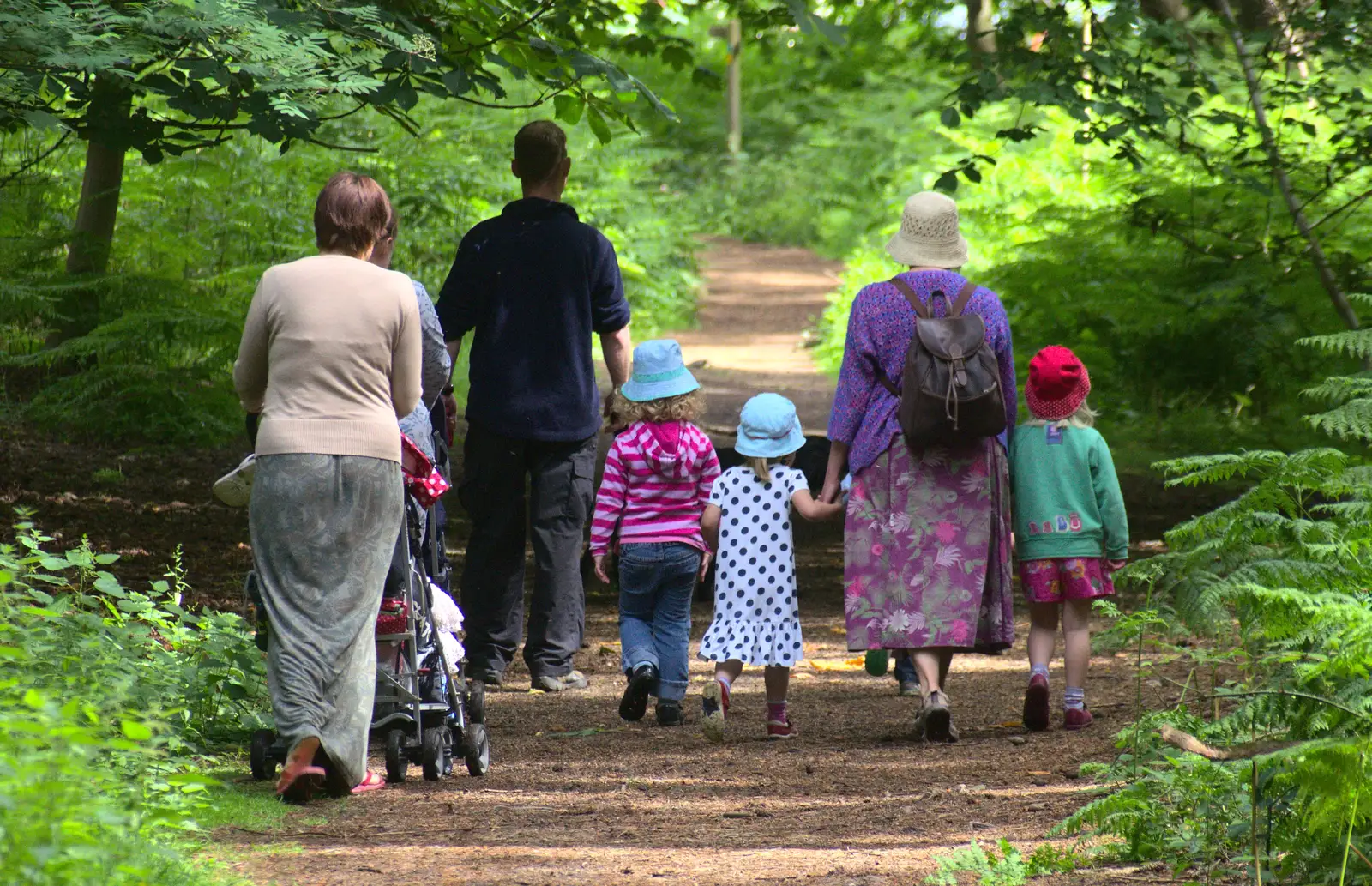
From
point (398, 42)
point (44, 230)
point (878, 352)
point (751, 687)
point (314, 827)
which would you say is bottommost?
point (314, 827)

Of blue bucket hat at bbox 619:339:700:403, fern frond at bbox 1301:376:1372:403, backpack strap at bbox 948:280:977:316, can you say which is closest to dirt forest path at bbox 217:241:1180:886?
blue bucket hat at bbox 619:339:700:403

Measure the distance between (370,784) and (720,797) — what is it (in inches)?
45.8

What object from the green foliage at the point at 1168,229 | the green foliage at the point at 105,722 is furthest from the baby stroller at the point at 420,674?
the green foliage at the point at 1168,229

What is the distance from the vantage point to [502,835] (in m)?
4.36

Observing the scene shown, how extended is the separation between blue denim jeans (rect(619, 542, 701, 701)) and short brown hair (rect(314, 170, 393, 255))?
2123mm

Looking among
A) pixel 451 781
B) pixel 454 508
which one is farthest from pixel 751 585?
pixel 454 508

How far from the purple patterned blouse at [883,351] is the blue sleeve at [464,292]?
1.80 metres

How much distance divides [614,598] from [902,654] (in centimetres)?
314

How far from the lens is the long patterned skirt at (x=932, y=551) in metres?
5.90

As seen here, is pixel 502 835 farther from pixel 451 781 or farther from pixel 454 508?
pixel 454 508

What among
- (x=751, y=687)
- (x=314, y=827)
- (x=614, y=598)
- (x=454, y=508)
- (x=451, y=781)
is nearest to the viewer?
(x=314, y=827)

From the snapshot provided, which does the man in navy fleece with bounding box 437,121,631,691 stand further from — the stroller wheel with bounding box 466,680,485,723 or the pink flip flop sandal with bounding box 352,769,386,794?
the pink flip flop sandal with bounding box 352,769,386,794

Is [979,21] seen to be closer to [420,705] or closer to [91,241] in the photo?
[91,241]

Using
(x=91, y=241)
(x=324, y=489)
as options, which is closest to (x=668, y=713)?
(x=324, y=489)
